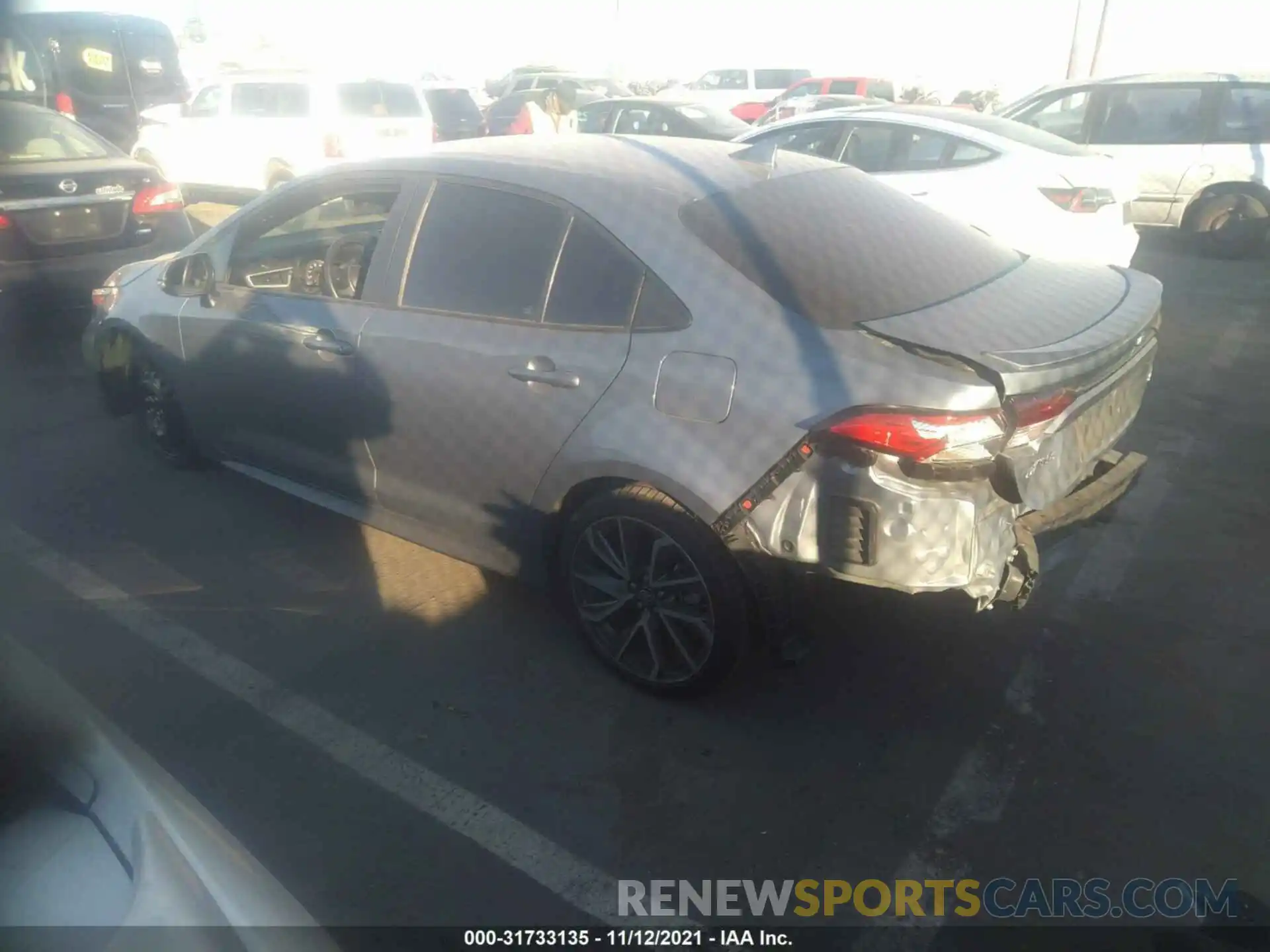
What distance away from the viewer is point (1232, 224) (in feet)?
33.8

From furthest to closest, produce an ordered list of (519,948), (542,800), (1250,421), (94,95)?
(94,95)
(1250,421)
(542,800)
(519,948)

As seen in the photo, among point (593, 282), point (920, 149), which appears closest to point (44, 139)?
point (593, 282)

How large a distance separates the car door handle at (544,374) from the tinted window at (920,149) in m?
5.63

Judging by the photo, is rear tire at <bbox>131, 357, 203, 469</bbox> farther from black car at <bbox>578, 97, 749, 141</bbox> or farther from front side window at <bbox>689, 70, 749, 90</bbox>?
front side window at <bbox>689, 70, 749, 90</bbox>

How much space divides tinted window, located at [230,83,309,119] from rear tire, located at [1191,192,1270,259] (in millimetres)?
10503

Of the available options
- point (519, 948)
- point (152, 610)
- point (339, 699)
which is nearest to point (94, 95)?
point (152, 610)

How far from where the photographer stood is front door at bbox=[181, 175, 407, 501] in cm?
386

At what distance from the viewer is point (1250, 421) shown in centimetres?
573

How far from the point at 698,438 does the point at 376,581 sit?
71.9 inches

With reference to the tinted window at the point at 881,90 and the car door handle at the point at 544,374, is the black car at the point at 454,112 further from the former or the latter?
the car door handle at the point at 544,374

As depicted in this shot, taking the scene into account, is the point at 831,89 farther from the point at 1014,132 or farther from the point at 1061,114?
the point at 1014,132

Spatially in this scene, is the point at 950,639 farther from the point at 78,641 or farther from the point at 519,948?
the point at 78,641

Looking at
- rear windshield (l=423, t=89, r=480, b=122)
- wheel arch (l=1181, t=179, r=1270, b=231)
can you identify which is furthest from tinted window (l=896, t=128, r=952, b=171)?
rear windshield (l=423, t=89, r=480, b=122)

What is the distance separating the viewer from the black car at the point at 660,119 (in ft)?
44.8
